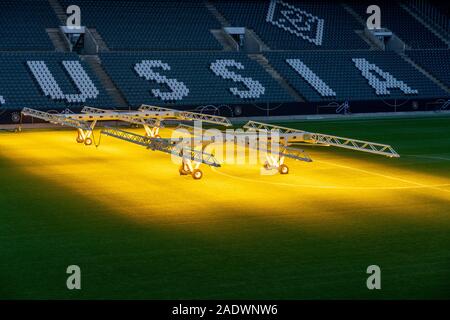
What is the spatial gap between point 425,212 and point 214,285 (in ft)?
26.1

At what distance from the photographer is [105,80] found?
49.9 meters

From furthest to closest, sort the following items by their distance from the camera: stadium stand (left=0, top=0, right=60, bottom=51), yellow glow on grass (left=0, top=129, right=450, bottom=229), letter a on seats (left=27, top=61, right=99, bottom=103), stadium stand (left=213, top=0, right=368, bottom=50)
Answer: stadium stand (left=213, top=0, right=368, bottom=50)
stadium stand (left=0, top=0, right=60, bottom=51)
letter a on seats (left=27, top=61, right=99, bottom=103)
yellow glow on grass (left=0, top=129, right=450, bottom=229)

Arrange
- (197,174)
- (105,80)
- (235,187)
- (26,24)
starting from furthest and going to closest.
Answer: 1. (26,24)
2. (105,80)
3. (197,174)
4. (235,187)

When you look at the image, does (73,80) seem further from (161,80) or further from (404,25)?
(404,25)

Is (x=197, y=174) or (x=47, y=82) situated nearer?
(x=197, y=174)

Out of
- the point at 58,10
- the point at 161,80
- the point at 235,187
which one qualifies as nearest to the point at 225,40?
the point at 161,80

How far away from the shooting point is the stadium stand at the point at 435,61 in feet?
193

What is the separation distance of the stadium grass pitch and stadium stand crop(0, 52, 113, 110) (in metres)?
17.1

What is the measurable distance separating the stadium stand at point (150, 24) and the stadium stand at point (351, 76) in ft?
18.0

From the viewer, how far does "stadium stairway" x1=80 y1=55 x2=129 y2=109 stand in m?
47.8

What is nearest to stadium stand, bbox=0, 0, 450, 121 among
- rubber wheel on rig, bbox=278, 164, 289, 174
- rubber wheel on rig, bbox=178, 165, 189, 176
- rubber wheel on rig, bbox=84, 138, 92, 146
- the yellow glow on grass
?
rubber wheel on rig, bbox=84, 138, 92, 146

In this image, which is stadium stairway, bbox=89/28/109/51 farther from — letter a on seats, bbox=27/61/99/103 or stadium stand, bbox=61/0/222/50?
letter a on seats, bbox=27/61/99/103

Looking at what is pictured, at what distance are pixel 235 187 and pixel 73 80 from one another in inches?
1094

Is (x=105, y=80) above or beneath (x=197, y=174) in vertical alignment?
above
